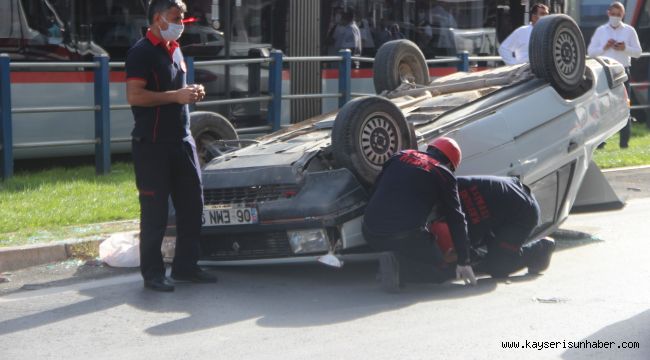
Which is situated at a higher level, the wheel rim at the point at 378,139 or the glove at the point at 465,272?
the wheel rim at the point at 378,139

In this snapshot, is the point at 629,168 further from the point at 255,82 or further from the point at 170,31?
the point at 170,31

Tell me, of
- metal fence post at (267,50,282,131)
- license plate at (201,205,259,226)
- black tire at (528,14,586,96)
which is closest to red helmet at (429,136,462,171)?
license plate at (201,205,259,226)

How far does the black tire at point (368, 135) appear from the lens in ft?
23.2

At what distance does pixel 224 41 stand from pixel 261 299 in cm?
790

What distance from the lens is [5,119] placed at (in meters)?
10.9

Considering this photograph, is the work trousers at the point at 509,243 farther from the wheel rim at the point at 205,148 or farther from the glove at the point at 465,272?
the wheel rim at the point at 205,148

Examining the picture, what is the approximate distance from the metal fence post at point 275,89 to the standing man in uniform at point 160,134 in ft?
19.8

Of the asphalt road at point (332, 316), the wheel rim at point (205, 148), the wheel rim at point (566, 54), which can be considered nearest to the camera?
the asphalt road at point (332, 316)

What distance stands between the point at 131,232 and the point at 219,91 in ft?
17.7

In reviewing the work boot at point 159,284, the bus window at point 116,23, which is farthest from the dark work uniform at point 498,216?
the bus window at point 116,23

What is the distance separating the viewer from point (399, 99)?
341 inches

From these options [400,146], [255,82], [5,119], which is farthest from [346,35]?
[400,146]

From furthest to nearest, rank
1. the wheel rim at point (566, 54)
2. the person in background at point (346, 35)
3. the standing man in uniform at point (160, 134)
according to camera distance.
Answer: the person in background at point (346, 35) < the wheel rim at point (566, 54) < the standing man in uniform at point (160, 134)

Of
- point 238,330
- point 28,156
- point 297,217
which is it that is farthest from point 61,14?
point 238,330
